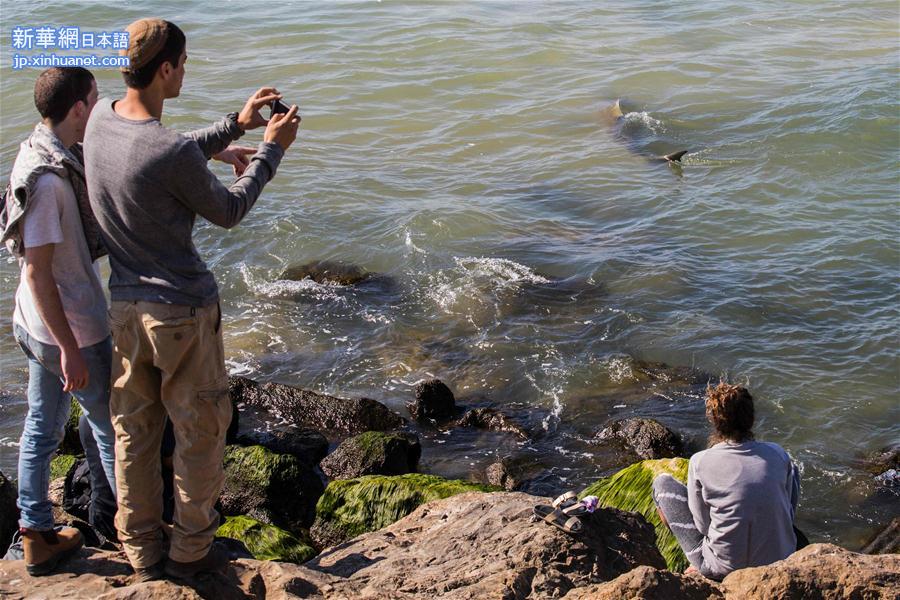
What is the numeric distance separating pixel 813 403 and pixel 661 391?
4.88ft

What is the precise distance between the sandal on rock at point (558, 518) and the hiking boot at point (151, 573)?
174 cm

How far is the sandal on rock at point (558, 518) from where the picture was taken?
4570 mm

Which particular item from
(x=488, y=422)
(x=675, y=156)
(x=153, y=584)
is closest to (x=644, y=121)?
(x=675, y=156)

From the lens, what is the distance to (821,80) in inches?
756

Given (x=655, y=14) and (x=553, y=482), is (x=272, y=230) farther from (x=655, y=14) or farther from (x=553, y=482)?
(x=655, y=14)

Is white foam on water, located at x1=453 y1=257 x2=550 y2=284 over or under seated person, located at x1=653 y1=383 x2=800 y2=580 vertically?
under

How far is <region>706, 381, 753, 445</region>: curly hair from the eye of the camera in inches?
194

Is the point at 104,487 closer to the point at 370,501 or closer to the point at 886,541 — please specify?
the point at 370,501

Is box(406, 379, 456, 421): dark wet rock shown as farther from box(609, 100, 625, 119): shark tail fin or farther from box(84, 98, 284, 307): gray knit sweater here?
box(609, 100, 625, 119): shark tail fin

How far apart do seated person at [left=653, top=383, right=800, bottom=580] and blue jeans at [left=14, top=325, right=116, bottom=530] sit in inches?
113

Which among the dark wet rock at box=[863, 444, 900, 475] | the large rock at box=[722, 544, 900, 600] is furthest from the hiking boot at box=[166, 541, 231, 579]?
the dark wet rock at box=[863, 444, 900, 475]

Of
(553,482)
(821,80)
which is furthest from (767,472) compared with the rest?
(821,80)

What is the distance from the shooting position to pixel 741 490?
491cm

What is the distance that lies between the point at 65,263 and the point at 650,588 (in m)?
2.86
